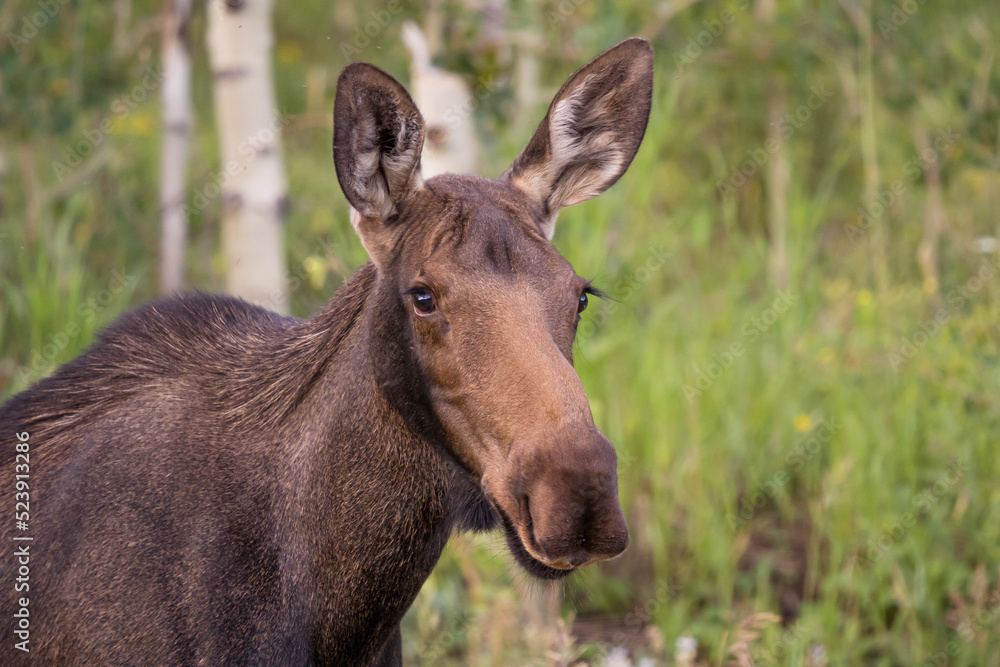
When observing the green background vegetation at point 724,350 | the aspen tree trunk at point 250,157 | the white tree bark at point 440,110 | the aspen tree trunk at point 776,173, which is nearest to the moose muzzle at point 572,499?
the green background vegetation at point 724,350

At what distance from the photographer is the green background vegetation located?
4449mm

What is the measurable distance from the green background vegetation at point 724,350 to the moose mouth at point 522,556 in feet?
2.95

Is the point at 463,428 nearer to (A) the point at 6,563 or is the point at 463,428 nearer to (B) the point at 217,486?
(B) the point at 217,486

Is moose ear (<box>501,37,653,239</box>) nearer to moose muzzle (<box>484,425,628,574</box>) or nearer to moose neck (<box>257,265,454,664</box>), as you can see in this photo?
moose neck (<box>257,265,454,664</box>)

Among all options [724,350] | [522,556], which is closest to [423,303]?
[522,556]

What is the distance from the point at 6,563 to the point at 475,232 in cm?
141

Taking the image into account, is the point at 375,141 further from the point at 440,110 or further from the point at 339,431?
the point at 440,110

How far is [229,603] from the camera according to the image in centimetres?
249

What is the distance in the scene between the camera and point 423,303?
8.10 feet

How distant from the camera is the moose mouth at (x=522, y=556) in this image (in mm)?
2306

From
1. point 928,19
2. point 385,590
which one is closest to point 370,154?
point 385,590

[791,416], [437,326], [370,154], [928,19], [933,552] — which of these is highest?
[928,19]

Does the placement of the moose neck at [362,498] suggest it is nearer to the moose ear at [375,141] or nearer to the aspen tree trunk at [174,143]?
the moose ear at [375,141]

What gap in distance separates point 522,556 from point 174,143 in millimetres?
4448
